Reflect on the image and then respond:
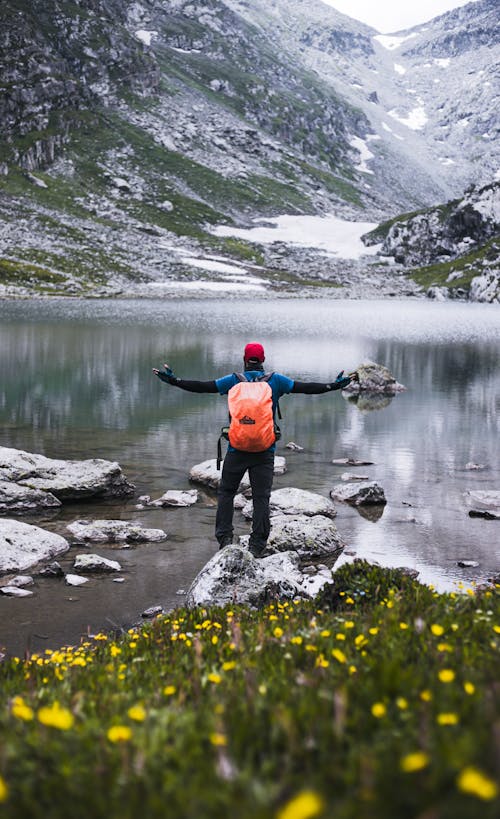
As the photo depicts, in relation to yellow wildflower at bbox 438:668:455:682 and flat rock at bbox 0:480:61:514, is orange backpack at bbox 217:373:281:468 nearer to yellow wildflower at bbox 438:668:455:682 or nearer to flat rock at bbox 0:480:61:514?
flat rock at bbox 0:480:61:514

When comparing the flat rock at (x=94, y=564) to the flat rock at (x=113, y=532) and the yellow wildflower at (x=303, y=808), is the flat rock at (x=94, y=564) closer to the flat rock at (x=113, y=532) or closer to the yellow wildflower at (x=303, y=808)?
the flat rock at (x=113, y=532)

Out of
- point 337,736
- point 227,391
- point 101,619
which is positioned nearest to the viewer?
point 337,736

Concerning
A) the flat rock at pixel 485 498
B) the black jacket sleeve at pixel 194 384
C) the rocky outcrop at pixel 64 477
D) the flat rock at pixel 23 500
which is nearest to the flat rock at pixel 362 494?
the flat rock at pixel 485 498

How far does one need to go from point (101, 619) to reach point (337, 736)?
898 centimetres

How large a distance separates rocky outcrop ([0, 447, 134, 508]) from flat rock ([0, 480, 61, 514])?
0.17 ft

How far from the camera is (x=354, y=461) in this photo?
24.4m

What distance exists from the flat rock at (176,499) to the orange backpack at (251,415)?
6.62 meters

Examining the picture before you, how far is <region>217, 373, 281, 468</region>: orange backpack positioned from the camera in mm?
11938

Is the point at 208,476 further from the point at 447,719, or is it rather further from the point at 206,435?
the point at 447,719

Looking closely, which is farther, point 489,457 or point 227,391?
point 489,457

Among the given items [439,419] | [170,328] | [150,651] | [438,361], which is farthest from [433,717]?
[170,328]

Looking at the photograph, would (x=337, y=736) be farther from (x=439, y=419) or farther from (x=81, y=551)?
(x=439, y=419)

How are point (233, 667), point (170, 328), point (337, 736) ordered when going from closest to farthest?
point (337, 736)
point (233, 667)
point (170, 328)

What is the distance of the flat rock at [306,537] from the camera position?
49.6ft
